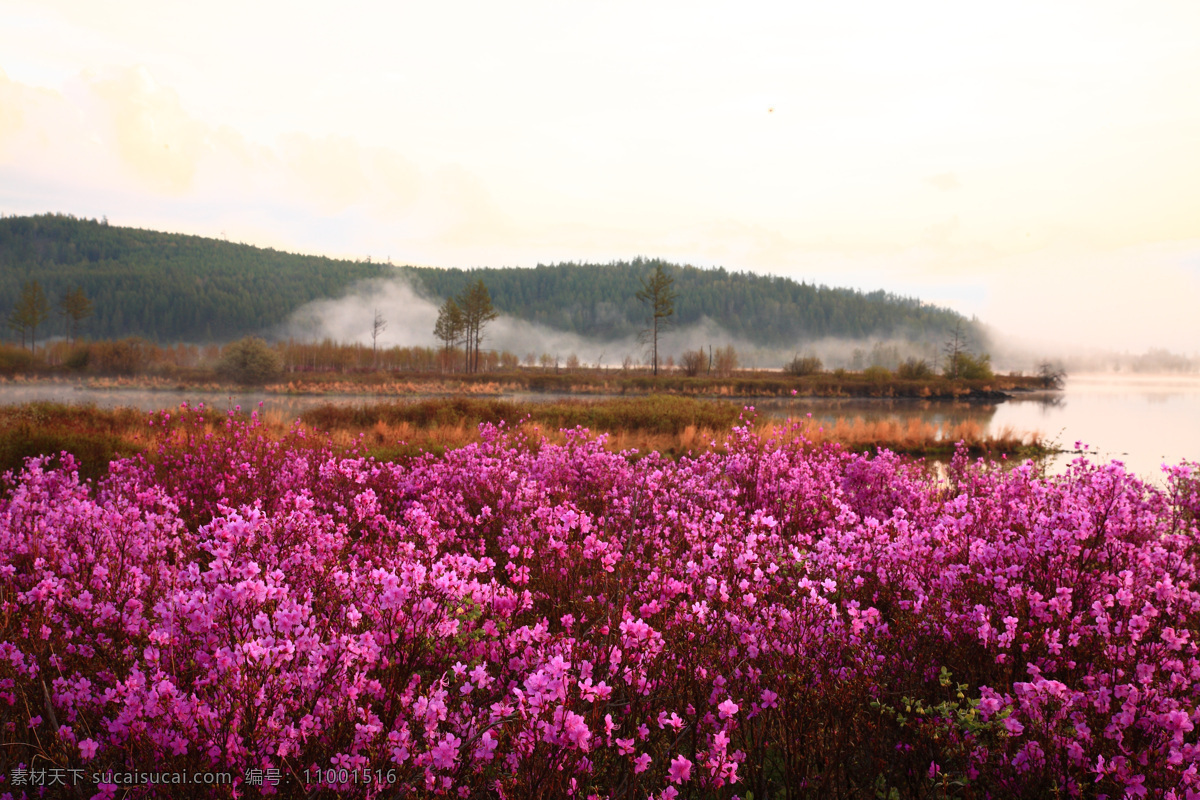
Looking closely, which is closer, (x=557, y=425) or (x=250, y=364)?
(x=557, y=425)

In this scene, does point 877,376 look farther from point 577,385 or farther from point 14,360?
point 14,360

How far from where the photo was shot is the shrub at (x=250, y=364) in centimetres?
5728

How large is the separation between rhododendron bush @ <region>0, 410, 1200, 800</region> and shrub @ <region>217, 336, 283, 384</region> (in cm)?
6015

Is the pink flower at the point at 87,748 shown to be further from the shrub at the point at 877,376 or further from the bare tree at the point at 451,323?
the bare tree at the point at 451,323

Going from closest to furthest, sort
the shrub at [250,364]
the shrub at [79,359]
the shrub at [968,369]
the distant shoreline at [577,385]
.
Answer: the distant shoreline at [577,385]
the shrub at [250,364]
the shrub at [79,359]
the shrub at [968,369]

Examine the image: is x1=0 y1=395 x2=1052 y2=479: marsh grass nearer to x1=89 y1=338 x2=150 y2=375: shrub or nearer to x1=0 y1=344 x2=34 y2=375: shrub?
x1=89 y1=338 x2=150 y2=375: shrub

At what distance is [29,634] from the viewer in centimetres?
292

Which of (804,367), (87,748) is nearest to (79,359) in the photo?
(804,367)

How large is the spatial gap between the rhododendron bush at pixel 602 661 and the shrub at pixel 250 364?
6015 cm

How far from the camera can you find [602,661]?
2.51 meters

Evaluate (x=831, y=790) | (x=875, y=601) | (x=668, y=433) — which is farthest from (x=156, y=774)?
(x=668, y=433)

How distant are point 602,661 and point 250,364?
64.4 meters

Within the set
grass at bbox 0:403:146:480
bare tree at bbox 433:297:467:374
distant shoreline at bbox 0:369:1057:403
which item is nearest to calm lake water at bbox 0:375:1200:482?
grass at bbox 0:403:146:480

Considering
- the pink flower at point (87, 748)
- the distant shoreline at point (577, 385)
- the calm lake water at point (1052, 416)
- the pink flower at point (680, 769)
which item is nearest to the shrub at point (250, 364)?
the distant shoreline at point (577, 385)
